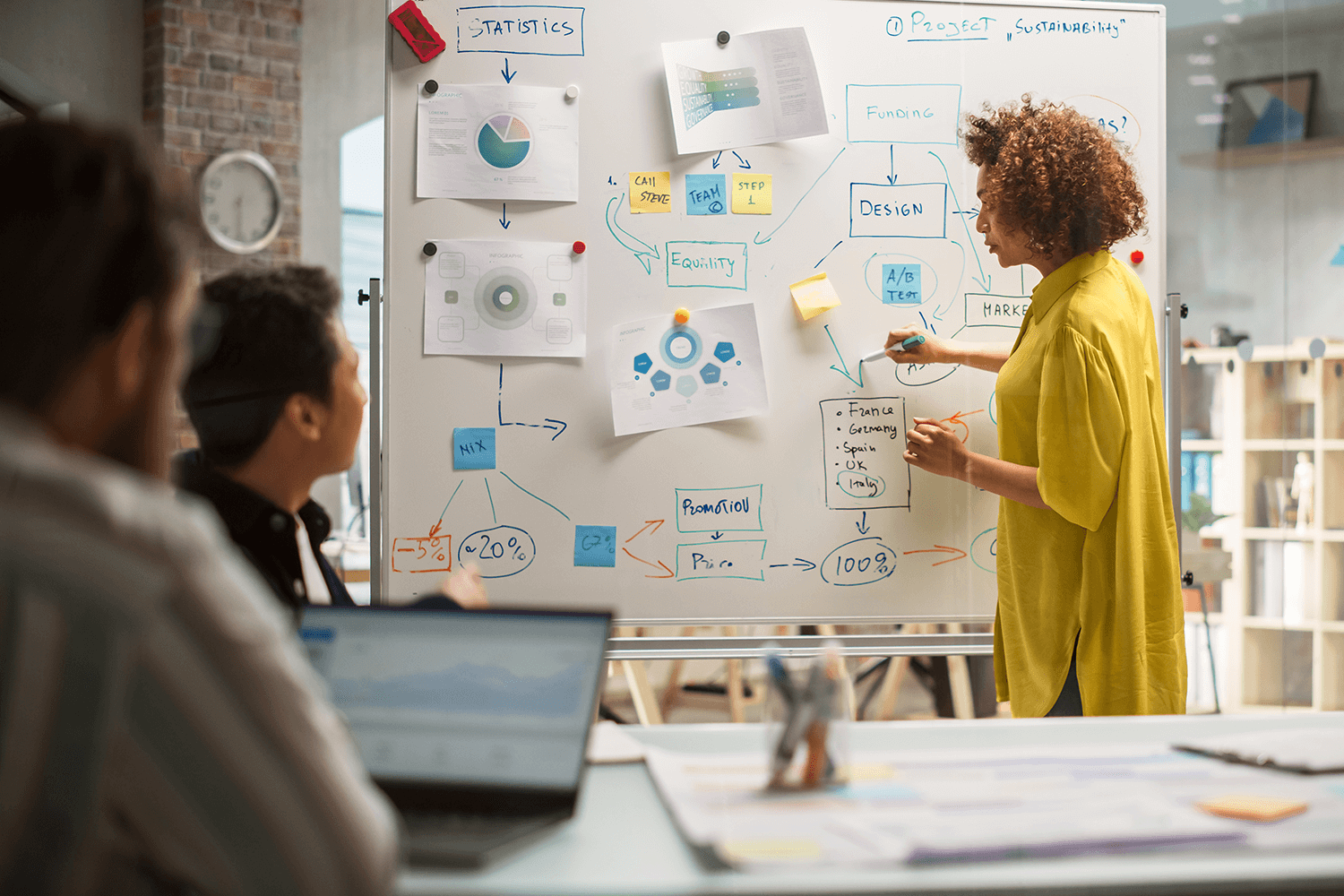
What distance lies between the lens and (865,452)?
6.55 ft

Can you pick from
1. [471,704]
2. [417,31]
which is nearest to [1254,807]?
[471,704]

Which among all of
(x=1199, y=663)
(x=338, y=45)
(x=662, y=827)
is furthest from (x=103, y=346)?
(x=338, y=45)

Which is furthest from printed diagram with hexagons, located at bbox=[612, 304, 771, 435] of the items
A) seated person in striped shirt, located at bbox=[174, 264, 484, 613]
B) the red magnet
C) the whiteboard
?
seated person in striped shirt, located at bbox=[174, 264, 484, 613]

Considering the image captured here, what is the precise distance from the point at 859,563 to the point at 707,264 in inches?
26.2

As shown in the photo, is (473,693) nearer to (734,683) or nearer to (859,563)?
(734,683)

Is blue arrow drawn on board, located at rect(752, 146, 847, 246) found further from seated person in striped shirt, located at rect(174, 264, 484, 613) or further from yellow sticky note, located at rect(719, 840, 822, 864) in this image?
yellow sticky note, located at rect(719, 840, 822, 864)

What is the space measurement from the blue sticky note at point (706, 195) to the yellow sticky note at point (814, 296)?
21cm

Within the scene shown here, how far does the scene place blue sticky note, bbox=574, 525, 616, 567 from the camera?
1.93m

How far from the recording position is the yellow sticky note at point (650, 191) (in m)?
1.95

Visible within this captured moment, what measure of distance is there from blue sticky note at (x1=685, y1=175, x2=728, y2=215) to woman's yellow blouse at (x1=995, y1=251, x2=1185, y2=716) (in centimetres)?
63

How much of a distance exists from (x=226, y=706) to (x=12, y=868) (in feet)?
0.43

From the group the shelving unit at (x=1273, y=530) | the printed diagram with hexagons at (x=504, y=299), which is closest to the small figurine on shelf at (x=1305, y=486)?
the shelving unit at (x=1273, y=530)

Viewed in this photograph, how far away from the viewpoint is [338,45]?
11.4ft

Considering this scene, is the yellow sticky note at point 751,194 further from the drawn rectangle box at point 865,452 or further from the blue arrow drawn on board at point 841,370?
the drawn rectangle box at point 865,452
